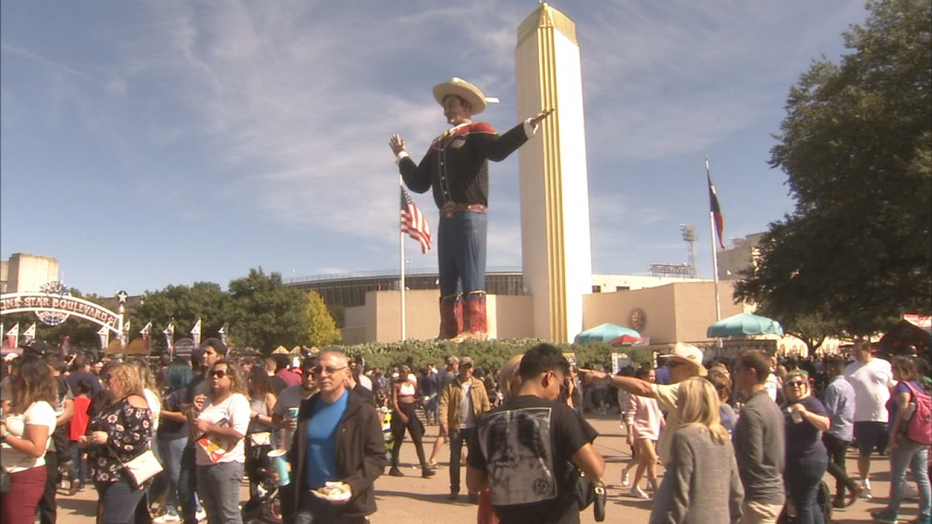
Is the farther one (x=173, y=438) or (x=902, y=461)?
(x=902, y=461)

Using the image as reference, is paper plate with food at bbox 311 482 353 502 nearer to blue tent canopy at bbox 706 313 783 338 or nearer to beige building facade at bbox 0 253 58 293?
blue tent canopy at bbox 706 313 783 338

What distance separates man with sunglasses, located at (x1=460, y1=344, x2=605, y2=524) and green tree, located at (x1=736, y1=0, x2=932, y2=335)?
58.6 ft

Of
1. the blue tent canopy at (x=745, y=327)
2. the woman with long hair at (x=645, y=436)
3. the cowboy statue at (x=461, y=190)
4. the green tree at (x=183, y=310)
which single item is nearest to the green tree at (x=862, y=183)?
the blue tent canopy at (x=745, y=327)

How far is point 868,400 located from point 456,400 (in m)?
4.61

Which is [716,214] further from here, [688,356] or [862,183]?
[688,356]

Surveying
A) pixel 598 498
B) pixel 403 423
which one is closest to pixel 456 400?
pixel 403 423

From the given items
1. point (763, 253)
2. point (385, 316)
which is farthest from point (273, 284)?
point (763, 253)

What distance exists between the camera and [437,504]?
826 centimetres

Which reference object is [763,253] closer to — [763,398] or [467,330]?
[467,330]

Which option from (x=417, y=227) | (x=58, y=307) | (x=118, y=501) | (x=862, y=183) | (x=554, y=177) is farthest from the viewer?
(x=554, y=177)

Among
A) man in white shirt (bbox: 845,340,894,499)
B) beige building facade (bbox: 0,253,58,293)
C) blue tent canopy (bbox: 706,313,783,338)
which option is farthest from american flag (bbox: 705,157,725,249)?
beige building facade (bbox: 0,253,58,293)

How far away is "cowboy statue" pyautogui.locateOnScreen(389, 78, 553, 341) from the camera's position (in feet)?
70.9

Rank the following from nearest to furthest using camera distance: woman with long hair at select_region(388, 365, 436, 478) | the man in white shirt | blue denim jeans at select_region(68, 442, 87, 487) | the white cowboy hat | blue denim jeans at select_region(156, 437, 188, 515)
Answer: the white cowboy hat
blue denim jeans at select_region(156, 437, 188, 515)
the man in white shirt
blue denim jeans at select_region(68, 442, 87, 487)
woman with long hair at select_region(388, 365, 436, 478)

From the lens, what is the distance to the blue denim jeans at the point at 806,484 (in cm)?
515
